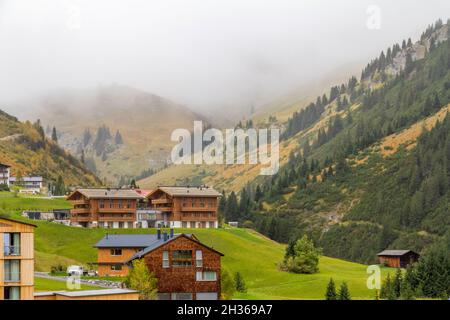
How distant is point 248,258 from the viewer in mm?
138000

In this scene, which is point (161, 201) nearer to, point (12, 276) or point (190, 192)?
point (190, 192)

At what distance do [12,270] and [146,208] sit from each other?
111 metres

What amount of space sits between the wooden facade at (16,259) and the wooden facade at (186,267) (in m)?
28.0

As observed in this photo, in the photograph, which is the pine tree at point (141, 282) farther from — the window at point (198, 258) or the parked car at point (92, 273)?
the parked car at point (92, 273)

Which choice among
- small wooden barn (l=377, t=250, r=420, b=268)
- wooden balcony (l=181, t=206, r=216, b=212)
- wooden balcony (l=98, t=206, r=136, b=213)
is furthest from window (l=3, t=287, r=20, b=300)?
wooden balcony (l=181, t=206, r=216, b=212)

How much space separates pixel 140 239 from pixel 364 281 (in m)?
34.7

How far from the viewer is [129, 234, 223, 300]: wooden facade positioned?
9300 cm

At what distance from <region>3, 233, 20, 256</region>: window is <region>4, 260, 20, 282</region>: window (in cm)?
75

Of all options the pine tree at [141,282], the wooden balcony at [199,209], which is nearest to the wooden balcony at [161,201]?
the wooden balcony at [199,209]

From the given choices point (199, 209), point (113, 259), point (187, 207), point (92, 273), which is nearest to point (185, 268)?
point (92, 273)

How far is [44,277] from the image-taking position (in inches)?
4058

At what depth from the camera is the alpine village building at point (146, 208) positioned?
165750 millimetres
